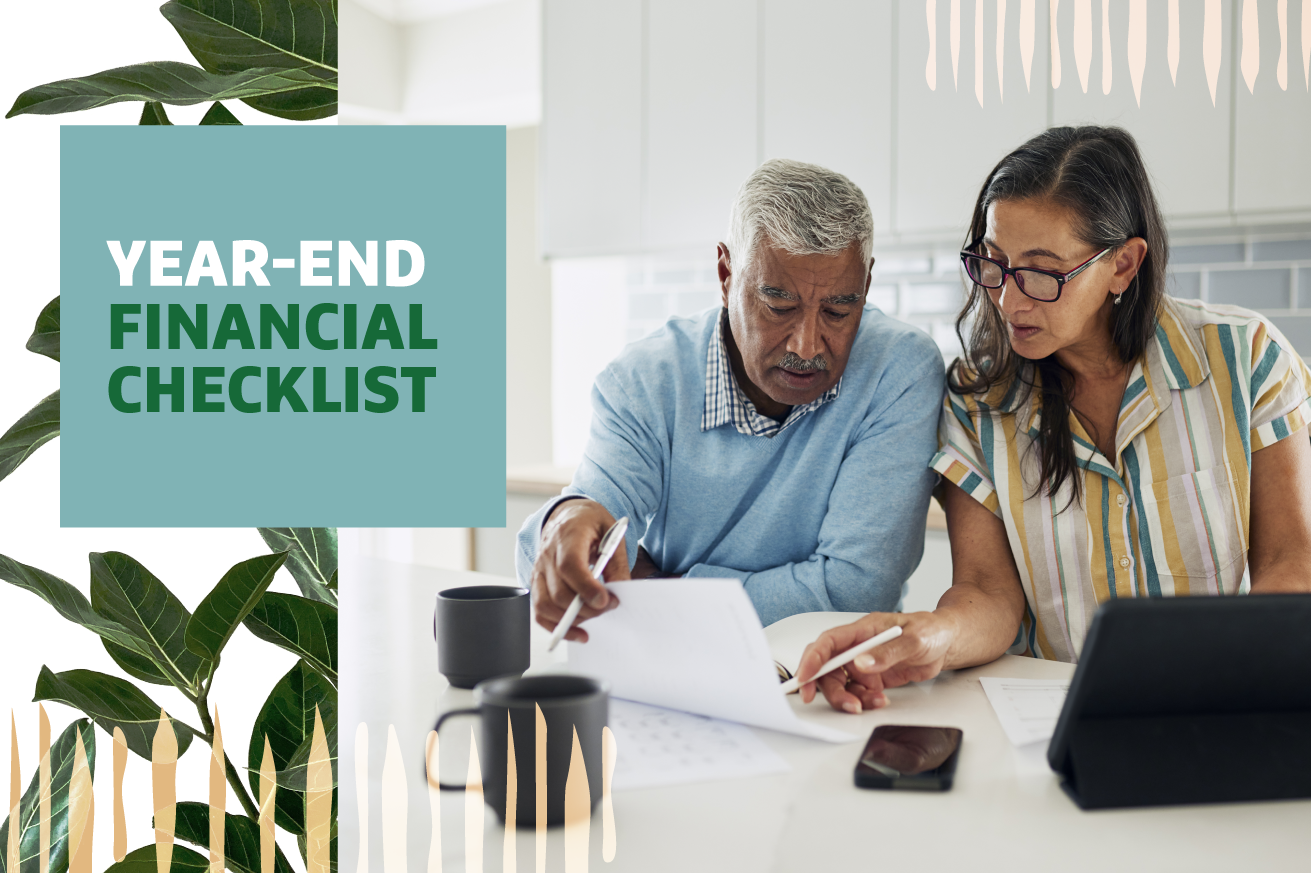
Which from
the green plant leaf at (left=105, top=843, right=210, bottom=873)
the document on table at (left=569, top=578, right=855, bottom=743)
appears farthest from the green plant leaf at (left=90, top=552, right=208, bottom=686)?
the document on table at (left=569, top=578, right=855, bottom=743)

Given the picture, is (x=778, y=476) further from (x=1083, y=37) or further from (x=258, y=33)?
(x=1083, y=37)

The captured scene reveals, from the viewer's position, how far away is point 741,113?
9.48ft

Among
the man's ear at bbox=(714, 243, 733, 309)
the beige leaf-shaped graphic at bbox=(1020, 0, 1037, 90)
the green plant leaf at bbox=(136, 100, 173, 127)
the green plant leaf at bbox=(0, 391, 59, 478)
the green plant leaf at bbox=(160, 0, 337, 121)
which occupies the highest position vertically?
the beige leaf-shaped graphic at bbox=(1020, 0, 1037, 90)

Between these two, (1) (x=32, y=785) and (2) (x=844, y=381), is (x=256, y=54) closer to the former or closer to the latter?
(1) (x=32, y=785)

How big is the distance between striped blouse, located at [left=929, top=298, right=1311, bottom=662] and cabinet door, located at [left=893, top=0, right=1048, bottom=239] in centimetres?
136

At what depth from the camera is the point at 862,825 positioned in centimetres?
67

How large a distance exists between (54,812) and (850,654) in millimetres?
669

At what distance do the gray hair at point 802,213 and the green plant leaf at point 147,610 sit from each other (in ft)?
2.87

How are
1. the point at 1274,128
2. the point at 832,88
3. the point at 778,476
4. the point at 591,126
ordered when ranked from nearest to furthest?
the point at 778,476 → the point at 1274,128 → the point at 832,88 → the point at 591,126

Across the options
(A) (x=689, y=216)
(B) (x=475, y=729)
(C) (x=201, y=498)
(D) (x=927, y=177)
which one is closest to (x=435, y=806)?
(B) (x=475, y=729)

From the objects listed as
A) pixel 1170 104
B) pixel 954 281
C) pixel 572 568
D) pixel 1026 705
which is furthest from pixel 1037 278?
pixel 954 281

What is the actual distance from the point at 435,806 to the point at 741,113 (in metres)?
2.50

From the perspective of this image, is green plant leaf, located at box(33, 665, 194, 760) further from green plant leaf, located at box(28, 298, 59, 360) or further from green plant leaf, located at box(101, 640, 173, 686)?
green plant leaf, located at box(28, 298, 59, 360)

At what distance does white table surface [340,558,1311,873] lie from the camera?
63cm
